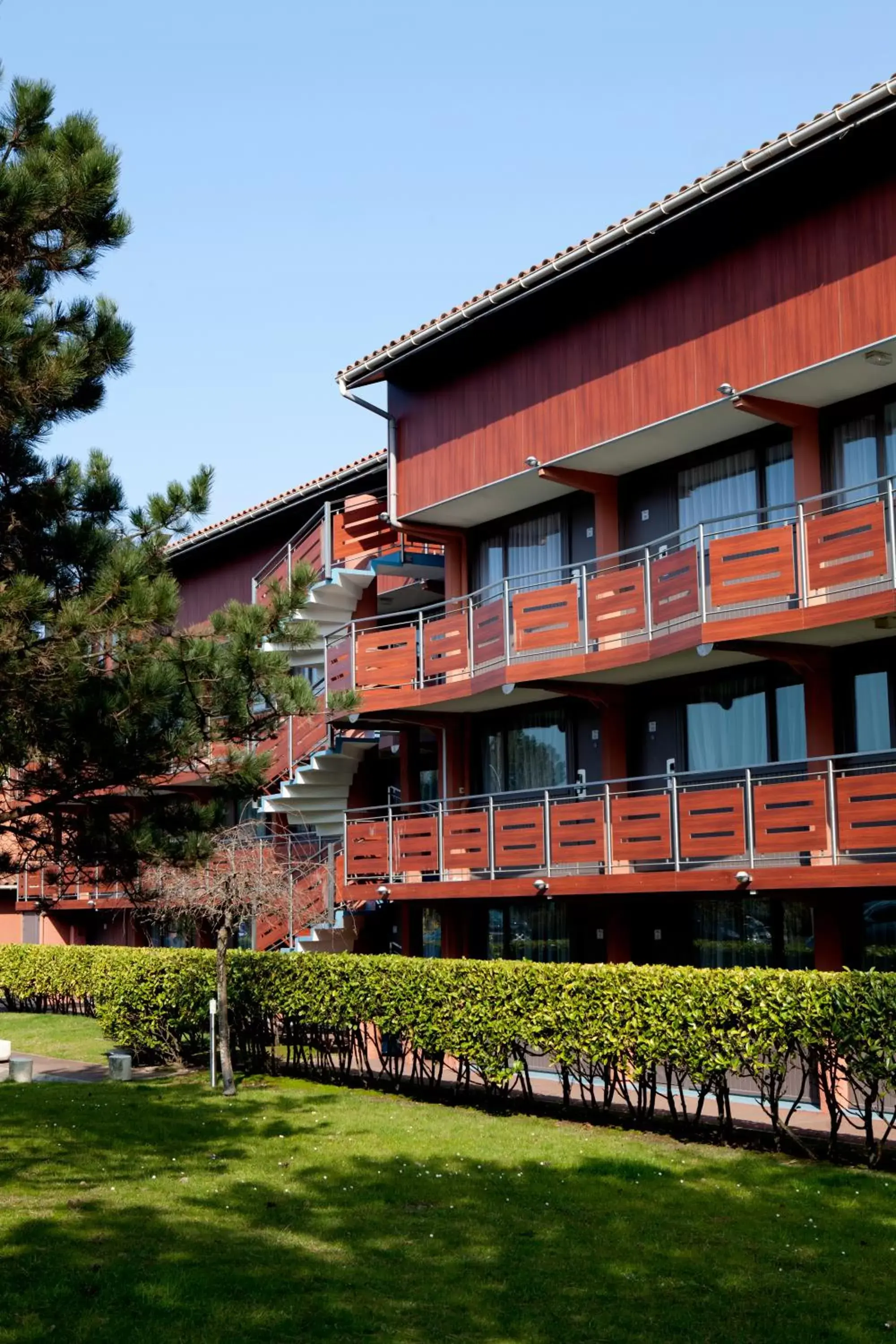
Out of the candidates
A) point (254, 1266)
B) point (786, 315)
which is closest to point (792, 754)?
point (786, 315)

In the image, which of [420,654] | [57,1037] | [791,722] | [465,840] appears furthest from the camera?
[57,1037]

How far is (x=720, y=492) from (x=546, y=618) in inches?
123

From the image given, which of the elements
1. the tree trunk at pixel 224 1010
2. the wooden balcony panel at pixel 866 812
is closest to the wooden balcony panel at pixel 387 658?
the tree trunk at pixel 224 1010

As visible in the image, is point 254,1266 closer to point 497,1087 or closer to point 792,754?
point 497,1087

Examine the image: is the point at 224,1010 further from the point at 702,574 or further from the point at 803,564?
the point at 803,564

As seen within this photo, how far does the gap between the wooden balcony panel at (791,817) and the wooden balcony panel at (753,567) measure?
2377mm

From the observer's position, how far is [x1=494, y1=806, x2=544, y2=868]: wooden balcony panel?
2175 cm

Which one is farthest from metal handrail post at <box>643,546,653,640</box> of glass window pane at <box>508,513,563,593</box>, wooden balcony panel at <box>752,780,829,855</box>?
glass window pane at <box>508,513,563,593</box>

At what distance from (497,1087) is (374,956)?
9.04 ft

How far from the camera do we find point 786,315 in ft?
63.0

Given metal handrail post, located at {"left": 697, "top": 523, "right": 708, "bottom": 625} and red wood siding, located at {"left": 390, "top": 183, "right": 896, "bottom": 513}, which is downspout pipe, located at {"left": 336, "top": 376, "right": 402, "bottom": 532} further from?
metal handrail post, located at {"left": 697, "top": 523, "right": 708, "bottom": 625}

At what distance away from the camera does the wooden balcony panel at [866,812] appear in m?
16.9

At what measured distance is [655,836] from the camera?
1992 cm

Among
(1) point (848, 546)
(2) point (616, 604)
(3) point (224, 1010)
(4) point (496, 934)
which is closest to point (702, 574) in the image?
(2) point (616, 604)
